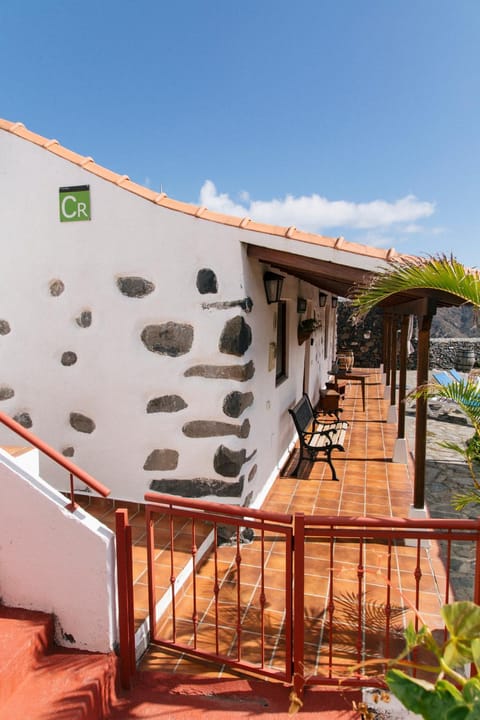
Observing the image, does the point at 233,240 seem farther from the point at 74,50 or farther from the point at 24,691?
the point at 74,50

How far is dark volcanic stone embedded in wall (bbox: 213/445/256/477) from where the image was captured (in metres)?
3.96

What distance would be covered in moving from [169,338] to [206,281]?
2.05 feet

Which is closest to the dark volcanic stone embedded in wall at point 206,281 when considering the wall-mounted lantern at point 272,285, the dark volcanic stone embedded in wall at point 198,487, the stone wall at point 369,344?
the wall-mounted lantern at point 272,285

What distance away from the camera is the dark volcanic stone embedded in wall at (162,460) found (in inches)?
163

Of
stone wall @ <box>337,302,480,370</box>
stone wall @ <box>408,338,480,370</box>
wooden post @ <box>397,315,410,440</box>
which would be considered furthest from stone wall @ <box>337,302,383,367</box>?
wooden post @ <box>397,315,410,440</box>

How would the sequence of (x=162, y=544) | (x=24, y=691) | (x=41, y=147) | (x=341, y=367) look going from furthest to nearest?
(x=341, y=367) < (x=41, y=147) < (x=162, y=544) < (x=24, y=691)

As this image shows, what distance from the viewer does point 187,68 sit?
6555mm

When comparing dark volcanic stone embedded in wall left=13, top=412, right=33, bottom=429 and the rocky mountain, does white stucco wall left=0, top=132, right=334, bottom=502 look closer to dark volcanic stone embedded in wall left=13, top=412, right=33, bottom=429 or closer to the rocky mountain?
dark volcanic stone embedded in wall left=13, top=412, right=33, bottom=429

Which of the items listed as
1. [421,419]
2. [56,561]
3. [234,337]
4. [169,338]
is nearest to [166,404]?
[169,338]

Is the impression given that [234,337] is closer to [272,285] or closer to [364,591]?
→ [272,285]

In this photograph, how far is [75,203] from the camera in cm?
410

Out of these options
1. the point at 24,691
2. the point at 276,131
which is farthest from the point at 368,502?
the point at 276,131

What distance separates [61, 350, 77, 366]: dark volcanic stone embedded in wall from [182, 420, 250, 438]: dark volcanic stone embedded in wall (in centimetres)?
132

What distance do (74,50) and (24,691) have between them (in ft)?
23.0
